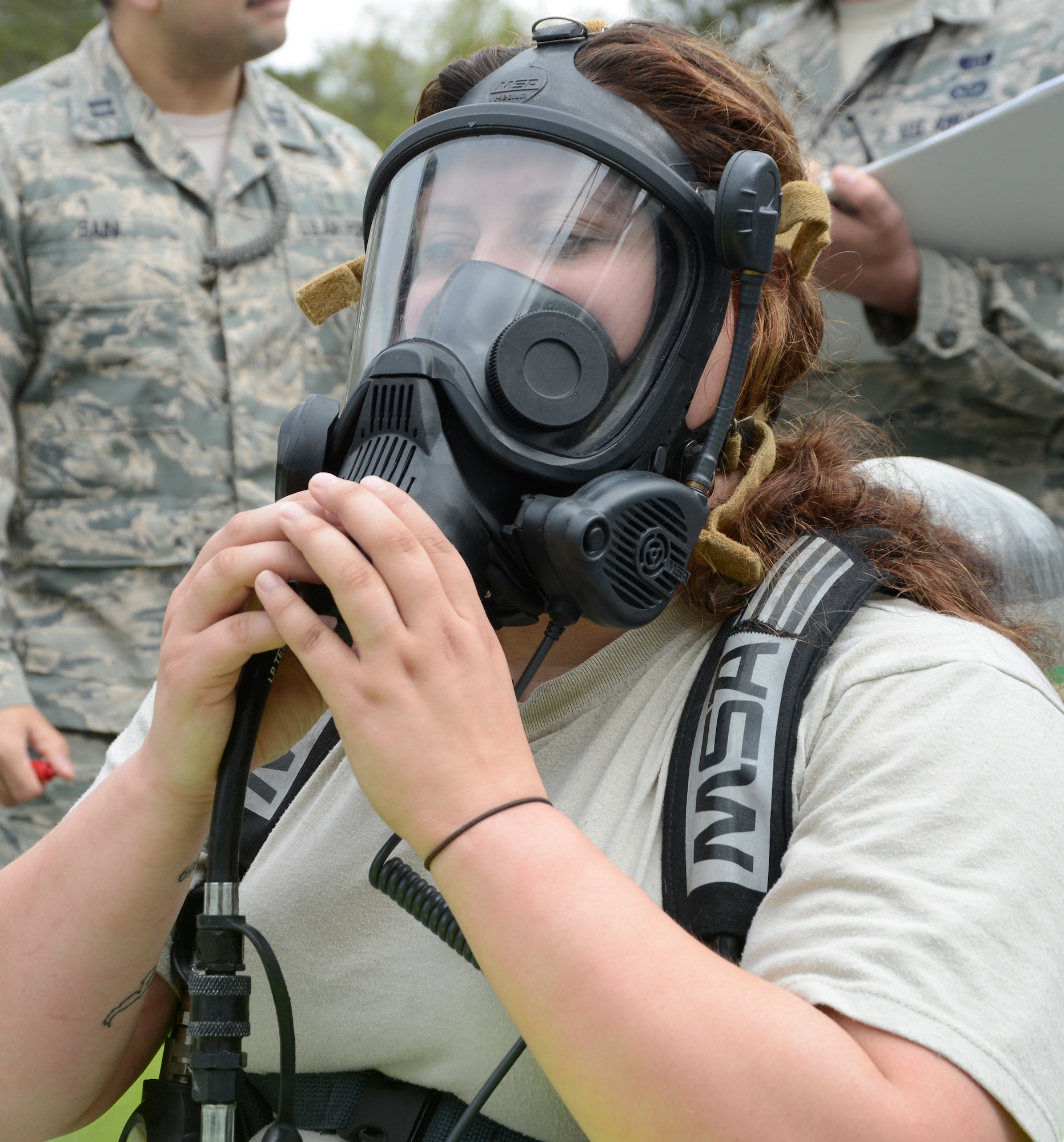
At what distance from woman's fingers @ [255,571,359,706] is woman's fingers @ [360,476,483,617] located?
102mm

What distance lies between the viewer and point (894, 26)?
320 cm

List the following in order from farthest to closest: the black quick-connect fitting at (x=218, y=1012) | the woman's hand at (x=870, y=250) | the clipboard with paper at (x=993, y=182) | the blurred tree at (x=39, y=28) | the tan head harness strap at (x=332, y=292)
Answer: the blurred tree at (x=39, y=28) → the woman's hand at (x=870, y=250) → the clipboard with paper at (x=993, y=182) → the tan head harness strap at (x=332, y=292) → the black quick-connect fitting at (x=218, y=1012)

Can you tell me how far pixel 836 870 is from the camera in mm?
1110

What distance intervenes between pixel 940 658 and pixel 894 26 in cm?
252

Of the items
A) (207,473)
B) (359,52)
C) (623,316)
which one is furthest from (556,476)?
(359,52)

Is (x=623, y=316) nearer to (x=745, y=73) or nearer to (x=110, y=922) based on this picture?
(x=745, y=73)

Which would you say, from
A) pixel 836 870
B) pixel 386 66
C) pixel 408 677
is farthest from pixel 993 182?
pixel 386 66

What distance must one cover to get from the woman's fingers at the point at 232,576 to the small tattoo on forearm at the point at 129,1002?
0.50 metres

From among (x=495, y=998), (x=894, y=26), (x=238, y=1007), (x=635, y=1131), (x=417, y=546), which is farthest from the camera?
(x=894, y=26)

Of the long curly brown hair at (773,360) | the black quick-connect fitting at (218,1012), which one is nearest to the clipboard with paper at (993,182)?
the long curly brown hair at (773,360)

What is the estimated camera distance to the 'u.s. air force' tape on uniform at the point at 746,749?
1.21 m

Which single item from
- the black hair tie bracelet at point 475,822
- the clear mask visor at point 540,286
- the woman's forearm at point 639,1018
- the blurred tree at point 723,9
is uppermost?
the blurred tree at point 723,9

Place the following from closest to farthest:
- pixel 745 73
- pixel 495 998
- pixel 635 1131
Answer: pixel 635 1131, pixel 495 998, pixel 745 73

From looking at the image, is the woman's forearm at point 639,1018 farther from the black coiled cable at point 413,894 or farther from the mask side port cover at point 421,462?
the mask side port cover at point 421,462
